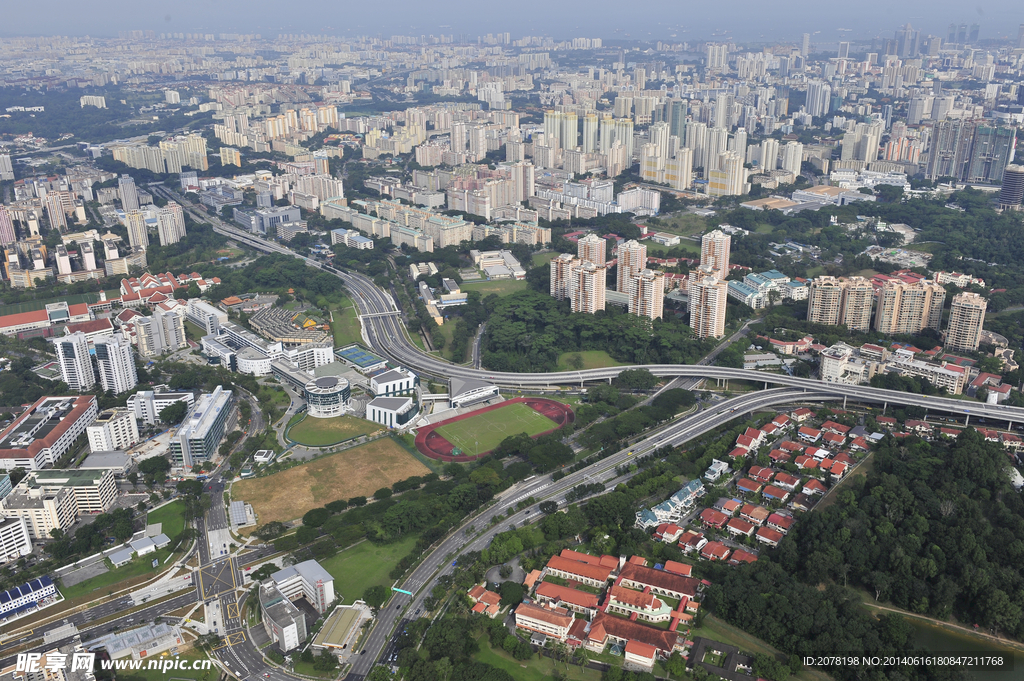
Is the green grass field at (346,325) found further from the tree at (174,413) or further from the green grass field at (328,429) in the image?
the tree at (174,413)

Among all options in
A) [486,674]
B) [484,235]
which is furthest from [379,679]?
[484,235]

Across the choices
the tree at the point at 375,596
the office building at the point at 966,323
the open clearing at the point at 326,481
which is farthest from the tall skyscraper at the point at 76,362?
the office building at the point at 966,323

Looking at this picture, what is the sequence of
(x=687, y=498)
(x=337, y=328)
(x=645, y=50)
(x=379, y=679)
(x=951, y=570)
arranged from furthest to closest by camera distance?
(x=645, y=50), (x=337, y=328), (x=687, y=498), (x=951, y=570), (x=379, y=679)

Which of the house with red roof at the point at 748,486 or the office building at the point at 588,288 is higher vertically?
the office building at the point at 588,288

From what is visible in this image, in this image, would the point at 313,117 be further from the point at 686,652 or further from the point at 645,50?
the point at 645,50

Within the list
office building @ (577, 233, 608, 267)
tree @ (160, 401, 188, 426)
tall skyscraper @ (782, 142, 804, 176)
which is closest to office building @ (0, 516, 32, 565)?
tree @ (160, 401, 188, 426)

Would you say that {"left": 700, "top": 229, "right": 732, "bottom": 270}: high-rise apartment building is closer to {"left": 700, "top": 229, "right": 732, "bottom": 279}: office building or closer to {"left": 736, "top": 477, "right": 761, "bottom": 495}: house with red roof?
{"left": 700, "top": 229, "right": 732, "bottom": 279}: office building
